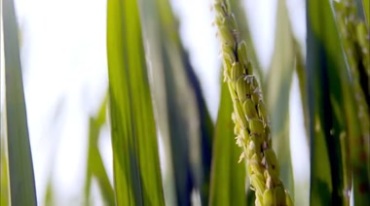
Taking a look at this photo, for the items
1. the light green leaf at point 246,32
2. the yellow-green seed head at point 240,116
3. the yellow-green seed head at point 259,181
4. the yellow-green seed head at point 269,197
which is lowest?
the yellow-green seed head at point 269,197

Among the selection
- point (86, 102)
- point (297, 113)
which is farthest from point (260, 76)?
point (86, 102)

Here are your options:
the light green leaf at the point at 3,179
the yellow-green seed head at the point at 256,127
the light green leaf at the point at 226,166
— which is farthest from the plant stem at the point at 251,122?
the light green leaf at the point at 3,179

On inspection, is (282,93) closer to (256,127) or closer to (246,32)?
(246,32)

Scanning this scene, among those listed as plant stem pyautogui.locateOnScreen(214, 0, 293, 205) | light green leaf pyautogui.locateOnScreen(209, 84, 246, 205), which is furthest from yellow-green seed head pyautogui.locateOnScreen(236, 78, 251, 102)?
light green leaf pyautogui.locateOnScreen(209, 84, 246, 205)

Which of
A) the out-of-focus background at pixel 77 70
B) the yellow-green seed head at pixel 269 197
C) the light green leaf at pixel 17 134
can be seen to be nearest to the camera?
the yellow-green seed head at pixel 269 197

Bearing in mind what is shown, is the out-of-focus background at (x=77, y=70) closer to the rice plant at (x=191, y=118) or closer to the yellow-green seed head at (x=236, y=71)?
the rice plant at (x=191, y=118)

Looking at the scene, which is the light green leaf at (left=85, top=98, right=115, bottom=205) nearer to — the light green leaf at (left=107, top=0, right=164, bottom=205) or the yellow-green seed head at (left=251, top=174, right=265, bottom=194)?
the light green leaf at (left=107, top=0, right=164, bottom=205)
